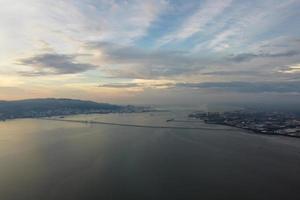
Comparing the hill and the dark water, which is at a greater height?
the hill

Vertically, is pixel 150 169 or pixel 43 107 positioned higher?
pixel 43 107

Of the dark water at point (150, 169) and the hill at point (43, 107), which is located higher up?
the hill at point (43, 107)

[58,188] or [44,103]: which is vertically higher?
[44,103]

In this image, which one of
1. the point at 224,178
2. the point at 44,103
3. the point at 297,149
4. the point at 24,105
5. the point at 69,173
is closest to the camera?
the point at 224,178

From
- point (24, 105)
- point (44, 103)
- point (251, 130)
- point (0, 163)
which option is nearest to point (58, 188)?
point (0, 163)

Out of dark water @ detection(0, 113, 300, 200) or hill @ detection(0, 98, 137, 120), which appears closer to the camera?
dark water @ detection(0, 113, 300, 200)

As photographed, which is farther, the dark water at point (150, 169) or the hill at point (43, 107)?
the hill at point (43, 107)

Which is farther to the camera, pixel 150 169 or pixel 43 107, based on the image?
pixel 43 107

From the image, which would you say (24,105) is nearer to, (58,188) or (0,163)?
(0,163)
